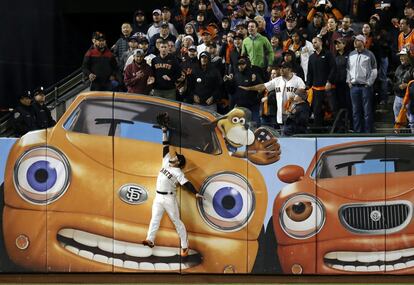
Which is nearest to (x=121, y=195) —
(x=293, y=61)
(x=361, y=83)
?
(x=293, y=61)

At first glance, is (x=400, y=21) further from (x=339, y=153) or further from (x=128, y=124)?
(x=128, y=124)

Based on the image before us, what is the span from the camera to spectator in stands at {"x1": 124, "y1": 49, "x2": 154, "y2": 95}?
20.3m

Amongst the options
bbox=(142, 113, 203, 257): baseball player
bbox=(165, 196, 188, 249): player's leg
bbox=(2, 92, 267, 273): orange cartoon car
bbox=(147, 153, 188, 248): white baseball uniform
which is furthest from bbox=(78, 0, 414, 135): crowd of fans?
bbox=(165, 196, 188, 249): player's leg

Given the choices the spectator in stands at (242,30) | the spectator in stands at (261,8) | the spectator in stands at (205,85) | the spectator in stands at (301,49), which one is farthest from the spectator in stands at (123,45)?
the spectator in stands at (301,49)

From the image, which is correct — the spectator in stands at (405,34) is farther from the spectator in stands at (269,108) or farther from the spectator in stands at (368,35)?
the spectator in stands at (269,108)

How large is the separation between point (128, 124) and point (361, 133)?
164 inches

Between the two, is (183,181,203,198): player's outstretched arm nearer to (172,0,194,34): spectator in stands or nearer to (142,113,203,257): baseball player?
(142,113,203,257): baseball player

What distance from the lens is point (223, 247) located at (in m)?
18.4

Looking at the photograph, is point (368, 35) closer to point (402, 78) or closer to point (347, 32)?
point (347, 32)

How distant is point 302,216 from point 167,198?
2338 mm

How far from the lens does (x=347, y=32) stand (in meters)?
21.8

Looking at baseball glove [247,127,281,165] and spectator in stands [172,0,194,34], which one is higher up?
spectator in stands [172,0,194,34]

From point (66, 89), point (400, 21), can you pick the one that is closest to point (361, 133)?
point (400, 21)

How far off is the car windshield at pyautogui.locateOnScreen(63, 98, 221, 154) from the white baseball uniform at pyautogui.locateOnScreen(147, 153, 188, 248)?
50 cm
